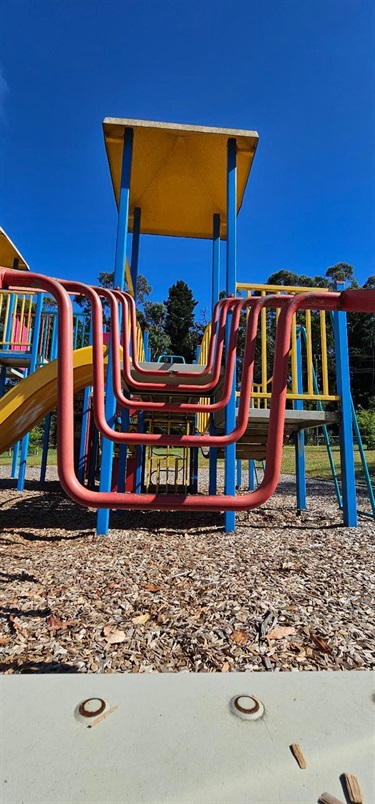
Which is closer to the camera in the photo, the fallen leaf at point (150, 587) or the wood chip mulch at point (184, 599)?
the wood chip mulch at point (184, 599)

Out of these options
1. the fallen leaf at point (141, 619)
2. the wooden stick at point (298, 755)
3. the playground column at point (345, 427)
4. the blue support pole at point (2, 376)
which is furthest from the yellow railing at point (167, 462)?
the wooden stick at point (298, 755)

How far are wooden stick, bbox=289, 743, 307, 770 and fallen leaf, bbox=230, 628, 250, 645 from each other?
757mm

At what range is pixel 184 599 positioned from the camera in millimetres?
2207

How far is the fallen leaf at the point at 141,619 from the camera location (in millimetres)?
1947

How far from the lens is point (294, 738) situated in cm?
105

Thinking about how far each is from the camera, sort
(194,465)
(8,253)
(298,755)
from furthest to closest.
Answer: (8,253)
(194,465)
(298,755)

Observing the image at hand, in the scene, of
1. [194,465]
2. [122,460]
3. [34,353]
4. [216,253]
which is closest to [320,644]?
[122,460]

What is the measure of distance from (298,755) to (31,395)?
11.3 feet

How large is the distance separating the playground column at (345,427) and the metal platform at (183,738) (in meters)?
3.05

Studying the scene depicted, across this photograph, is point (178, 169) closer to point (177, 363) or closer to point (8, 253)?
point (177, 363)

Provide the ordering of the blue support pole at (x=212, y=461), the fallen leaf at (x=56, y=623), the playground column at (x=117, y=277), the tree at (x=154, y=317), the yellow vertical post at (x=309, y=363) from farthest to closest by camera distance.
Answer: the tree at (x=154, y=317)
the blue support pole at (x=212, y=461)
the yellow vertical post at (x=309, y=363)
the playground column at (x=117, y=277)
the fallen leaf at (x=56, y=623)

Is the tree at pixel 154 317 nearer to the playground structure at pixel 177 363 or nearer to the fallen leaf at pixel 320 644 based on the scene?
the playground structure at pixel 177 363

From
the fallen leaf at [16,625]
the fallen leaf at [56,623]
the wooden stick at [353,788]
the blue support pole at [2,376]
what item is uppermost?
the blue support pole at [2,376]

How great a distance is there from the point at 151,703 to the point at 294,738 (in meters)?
0.40
